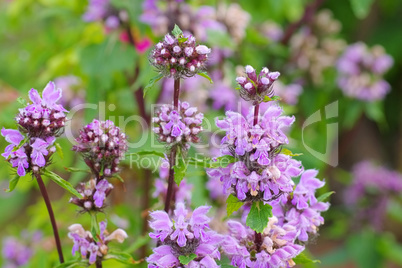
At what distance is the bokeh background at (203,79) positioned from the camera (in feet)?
6.34

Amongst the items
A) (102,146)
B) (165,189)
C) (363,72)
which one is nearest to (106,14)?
(165,189)

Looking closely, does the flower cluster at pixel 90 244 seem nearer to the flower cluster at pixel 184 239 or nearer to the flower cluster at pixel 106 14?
the flower cluster at pixel 184 239

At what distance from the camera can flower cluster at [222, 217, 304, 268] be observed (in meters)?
1.01

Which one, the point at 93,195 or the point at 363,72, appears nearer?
the point at 93,195

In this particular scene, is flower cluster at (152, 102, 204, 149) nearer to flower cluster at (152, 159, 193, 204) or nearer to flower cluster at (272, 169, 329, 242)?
flower cluster at (272, 169, 329, 242)

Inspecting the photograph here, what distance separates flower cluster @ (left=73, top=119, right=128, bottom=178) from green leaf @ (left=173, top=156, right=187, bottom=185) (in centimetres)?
11

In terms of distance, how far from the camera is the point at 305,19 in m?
2.54

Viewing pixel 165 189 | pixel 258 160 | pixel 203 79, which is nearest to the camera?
pixel 258 160

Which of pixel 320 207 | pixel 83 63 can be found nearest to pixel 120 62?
pixel 83 63

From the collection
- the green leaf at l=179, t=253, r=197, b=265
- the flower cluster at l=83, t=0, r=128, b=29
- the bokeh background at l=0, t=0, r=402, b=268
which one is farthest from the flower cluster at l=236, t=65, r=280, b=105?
the flower cluster at l=83, t=0, r=128, b=29

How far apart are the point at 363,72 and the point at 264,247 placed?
1.69m

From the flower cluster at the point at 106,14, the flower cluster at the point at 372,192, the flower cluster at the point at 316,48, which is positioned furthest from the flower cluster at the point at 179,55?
the flower cluster at the point at 372,192

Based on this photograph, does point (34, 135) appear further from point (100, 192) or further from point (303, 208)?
point (303, 208)

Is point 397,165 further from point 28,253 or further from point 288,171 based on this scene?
point 288,171
